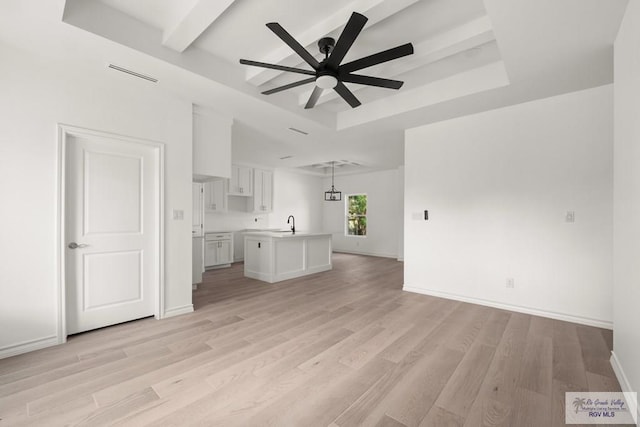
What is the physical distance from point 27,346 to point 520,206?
530 centimetres

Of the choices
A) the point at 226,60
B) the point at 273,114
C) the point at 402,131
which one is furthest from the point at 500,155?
the point at 226,60

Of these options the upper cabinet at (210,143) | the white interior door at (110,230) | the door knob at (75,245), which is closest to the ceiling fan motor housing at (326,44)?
the upper cabinet at (210,143)

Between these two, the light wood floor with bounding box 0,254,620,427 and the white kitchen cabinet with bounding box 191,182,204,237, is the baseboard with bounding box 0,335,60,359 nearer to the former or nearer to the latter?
the light wood floor with bounding box 0,254,620,427

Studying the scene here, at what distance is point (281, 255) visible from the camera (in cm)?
521

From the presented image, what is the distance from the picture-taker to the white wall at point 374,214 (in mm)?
8438

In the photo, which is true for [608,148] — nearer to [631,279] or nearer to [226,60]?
[631,279]

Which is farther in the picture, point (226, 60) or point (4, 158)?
point (226, 60)

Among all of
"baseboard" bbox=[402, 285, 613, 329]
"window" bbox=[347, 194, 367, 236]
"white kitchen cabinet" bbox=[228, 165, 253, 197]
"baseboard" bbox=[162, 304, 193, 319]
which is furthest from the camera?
"window" bbox=[347, 194, 367, 236]

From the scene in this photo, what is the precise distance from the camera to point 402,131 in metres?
4.69

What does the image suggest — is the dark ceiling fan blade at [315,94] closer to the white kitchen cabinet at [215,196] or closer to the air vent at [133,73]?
the air vent at [133,73]

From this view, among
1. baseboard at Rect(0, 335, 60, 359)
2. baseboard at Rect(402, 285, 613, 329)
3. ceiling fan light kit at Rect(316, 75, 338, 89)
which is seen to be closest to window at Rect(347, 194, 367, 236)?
baseboard at Rect(402, 285, 613, 329)

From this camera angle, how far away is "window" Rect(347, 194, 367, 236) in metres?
9.29

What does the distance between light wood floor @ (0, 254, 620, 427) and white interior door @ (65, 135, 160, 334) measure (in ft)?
0.90

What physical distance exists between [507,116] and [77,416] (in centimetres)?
493
